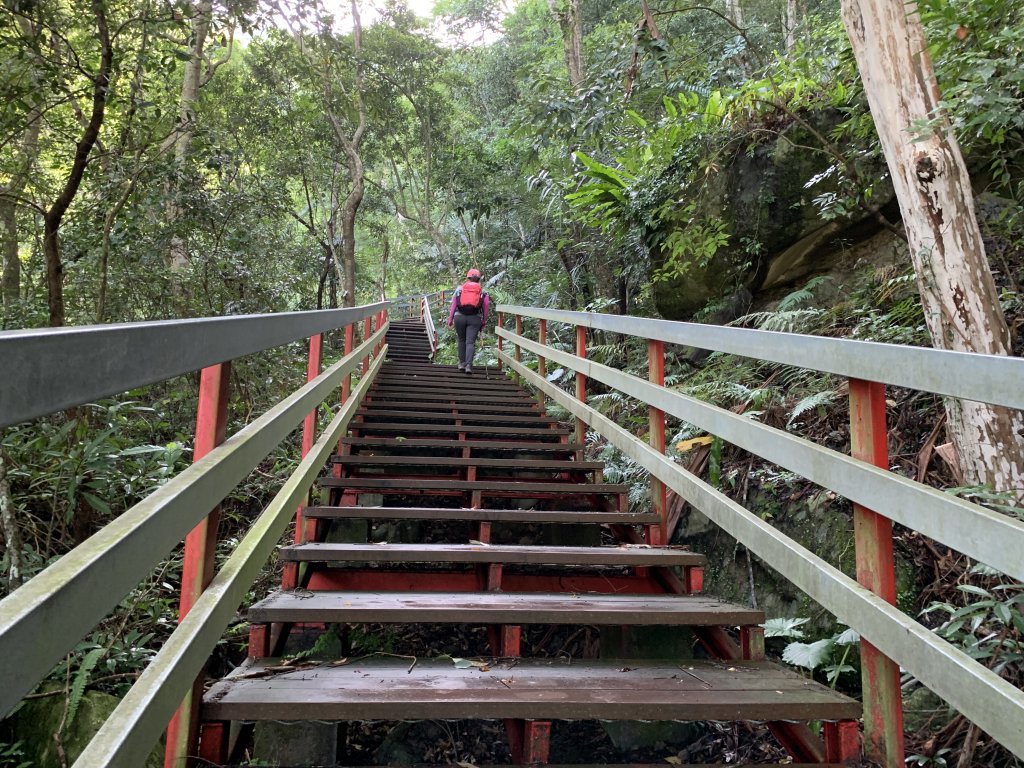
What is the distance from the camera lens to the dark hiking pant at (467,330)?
908cm

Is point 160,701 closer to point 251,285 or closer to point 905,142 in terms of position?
point 905,142

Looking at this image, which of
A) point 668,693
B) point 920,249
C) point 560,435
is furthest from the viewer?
point 560,435

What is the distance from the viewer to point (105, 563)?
102 centimetres

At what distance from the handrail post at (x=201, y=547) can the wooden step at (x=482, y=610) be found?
54 cm

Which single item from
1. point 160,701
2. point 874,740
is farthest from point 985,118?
point 160,701

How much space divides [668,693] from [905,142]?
114 inches

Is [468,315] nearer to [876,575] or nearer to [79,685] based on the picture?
[79,685]

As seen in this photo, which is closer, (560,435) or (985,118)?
(985,118)

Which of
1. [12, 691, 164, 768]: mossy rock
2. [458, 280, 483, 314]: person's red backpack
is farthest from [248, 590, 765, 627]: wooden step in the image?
[458, 280, 483, 314]: person's red backpack

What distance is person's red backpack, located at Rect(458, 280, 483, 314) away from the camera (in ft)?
29.6

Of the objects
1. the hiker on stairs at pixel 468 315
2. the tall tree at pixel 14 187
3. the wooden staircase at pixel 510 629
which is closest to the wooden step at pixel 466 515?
the wooden staircase at pixel 510 629

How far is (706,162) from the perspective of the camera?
589cm

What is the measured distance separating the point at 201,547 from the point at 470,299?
7.50 m

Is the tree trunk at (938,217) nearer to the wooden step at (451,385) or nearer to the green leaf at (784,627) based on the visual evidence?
the green leaf at (784,627)
